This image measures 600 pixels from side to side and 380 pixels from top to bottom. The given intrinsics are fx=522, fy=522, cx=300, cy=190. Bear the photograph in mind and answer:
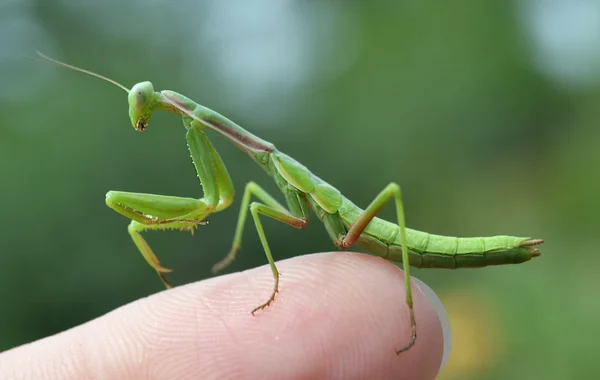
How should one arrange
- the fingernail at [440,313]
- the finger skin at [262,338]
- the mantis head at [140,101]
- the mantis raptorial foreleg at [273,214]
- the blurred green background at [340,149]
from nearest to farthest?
the finger skin at [262,338]
the mantis raptorial foreleg at [273,214]
the mantis head at [140,101]
the fingernail at [440,313]
the blurred green background at [340,149]

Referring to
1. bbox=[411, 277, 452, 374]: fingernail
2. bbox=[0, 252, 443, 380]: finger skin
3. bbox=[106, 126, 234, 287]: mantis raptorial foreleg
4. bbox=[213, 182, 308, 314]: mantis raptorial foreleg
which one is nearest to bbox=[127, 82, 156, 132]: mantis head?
bbox=[106, 126, 234, 287]: mantis raptorial foreleg

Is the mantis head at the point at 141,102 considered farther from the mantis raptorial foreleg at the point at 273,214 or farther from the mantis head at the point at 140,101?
the mantis raptorial foreleg at the point at 273,214

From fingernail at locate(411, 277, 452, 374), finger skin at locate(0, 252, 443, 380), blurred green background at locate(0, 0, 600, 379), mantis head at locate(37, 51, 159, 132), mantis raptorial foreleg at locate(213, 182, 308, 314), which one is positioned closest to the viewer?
finger skin at locate(0, 252, 443, 380)

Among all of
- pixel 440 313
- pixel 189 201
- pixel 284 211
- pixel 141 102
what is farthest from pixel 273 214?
pixel 440 313

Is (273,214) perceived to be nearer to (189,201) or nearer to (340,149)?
(189,201)

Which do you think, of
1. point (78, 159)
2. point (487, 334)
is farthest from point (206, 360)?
point (78, 159)

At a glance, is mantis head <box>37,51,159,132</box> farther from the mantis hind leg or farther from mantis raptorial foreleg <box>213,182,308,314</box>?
the mantis hind leg

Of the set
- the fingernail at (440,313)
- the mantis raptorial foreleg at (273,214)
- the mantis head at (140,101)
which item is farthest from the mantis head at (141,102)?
the fingernail at (440,313)

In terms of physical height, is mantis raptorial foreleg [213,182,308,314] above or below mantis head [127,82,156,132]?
below
